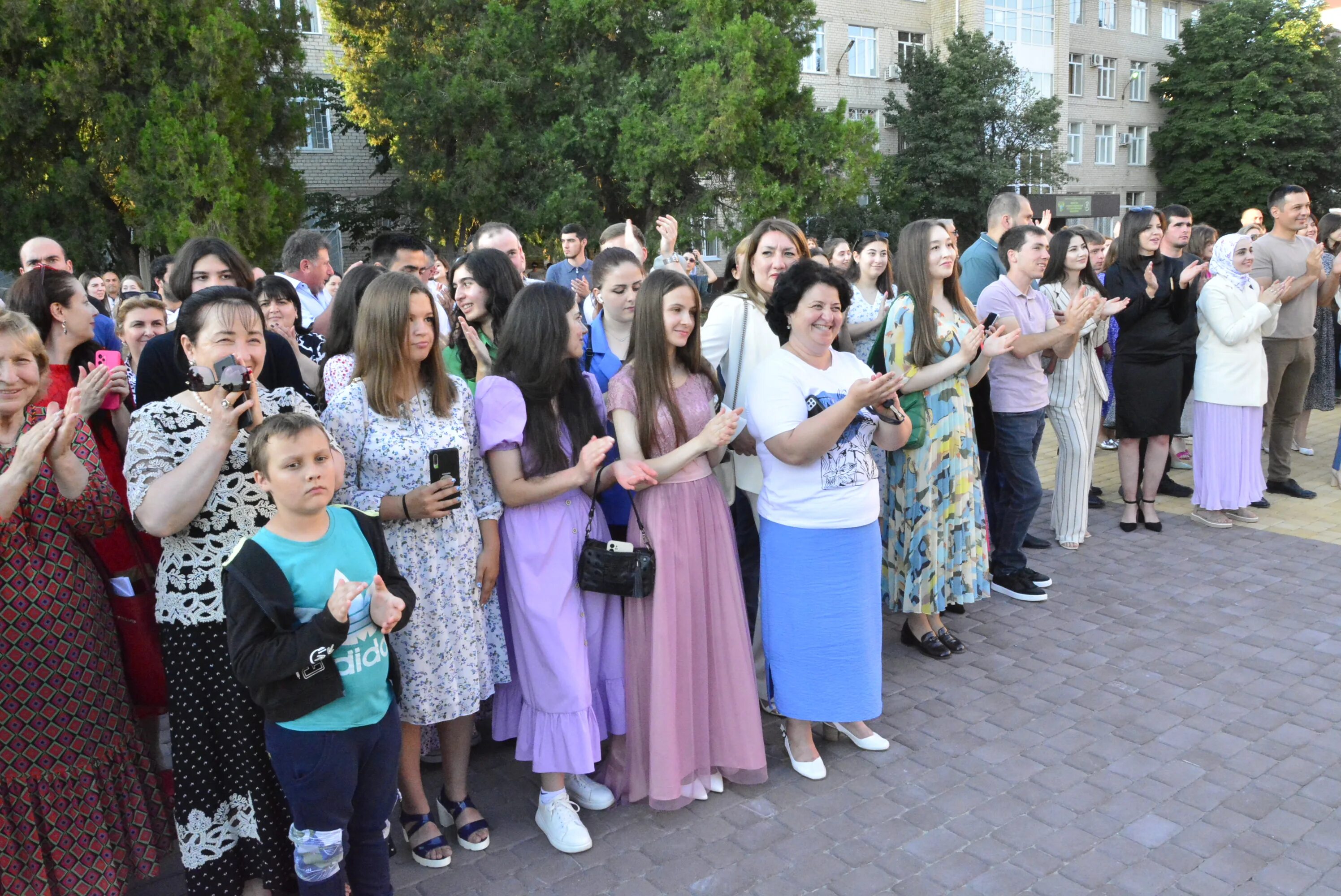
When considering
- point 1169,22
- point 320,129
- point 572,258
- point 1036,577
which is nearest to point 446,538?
point 1036,577

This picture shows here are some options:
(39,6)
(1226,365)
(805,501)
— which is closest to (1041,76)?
(39,6)

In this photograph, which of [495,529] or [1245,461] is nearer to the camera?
[495,529]

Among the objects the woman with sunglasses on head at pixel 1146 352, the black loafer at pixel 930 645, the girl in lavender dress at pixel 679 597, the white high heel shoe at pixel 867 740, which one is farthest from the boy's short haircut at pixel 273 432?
the woman with sunglasses on head at pixel 1146 352

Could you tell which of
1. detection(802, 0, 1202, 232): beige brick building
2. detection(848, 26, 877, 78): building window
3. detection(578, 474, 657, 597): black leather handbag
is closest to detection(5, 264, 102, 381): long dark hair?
detection(578, 474, 657, 597): black leather handbag

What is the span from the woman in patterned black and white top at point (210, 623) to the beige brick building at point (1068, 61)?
27654mm

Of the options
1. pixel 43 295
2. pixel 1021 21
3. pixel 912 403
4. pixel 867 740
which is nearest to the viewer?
pixel 43 295

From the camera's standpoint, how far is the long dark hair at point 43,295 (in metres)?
3.66

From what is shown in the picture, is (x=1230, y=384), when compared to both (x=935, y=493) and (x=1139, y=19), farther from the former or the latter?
(x=1139, y=19)

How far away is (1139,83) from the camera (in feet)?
147

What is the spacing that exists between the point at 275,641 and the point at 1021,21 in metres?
42.5

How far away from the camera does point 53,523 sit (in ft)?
9.69

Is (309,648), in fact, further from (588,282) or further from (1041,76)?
(1041,76)

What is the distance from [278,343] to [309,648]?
55.2 inches

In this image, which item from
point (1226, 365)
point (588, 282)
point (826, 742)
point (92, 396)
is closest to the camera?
point (92, 396)
